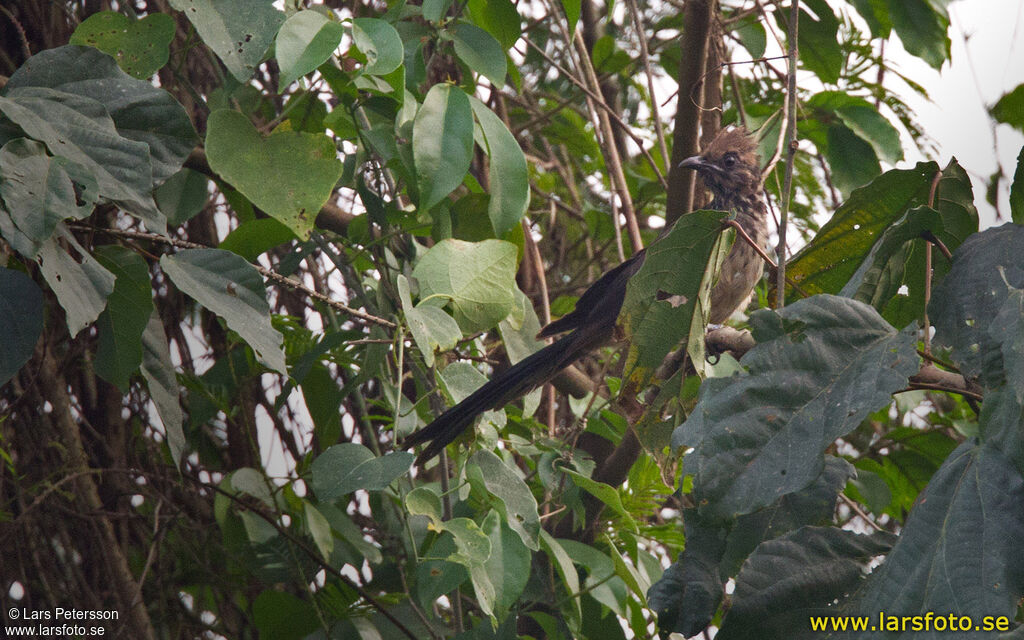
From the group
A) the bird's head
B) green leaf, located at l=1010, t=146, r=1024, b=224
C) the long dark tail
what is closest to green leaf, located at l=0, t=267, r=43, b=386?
the long dark tail

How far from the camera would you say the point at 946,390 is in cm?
130

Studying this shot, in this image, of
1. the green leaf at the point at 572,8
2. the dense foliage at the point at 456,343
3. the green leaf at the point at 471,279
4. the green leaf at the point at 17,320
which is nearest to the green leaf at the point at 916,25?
the dense foliage at the point at 456,343

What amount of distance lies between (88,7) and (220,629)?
210cm

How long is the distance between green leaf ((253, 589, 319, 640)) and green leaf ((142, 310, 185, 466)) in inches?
27.1

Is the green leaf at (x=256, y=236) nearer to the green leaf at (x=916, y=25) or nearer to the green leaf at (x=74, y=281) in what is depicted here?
the green leaf at (x=74, y=281)

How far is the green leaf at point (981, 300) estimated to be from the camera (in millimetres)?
1101

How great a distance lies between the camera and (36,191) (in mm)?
1381

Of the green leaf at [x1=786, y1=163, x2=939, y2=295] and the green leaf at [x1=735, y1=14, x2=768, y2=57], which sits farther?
the green leaf at [x1=735, y1=14, x2=768, y2=57]

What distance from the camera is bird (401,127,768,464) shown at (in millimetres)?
2107

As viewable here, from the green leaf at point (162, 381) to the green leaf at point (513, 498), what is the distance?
2.05 feet

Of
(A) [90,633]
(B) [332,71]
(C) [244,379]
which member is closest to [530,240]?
(C) [244,379]

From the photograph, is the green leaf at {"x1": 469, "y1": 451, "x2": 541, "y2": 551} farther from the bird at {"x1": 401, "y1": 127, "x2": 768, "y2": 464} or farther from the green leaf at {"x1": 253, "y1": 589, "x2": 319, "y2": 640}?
the green leaf at {"x1": 253, "y1": 589, "x2": 319, "y2": 640}

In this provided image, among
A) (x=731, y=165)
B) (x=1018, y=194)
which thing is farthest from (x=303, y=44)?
(x=731, y=165)

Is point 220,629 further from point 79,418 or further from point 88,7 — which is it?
point 88,7
